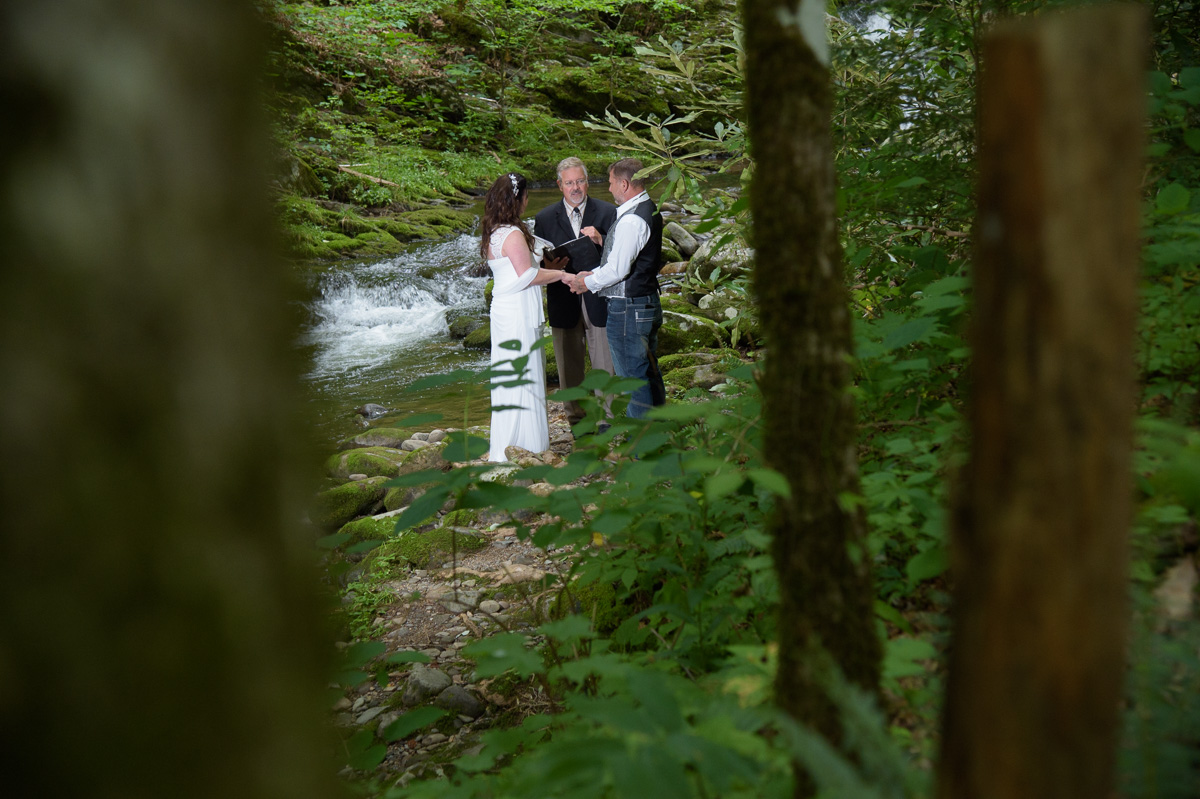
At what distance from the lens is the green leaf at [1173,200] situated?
6.37ft

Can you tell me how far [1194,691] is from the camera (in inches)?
40.6

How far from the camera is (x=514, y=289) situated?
5.90m

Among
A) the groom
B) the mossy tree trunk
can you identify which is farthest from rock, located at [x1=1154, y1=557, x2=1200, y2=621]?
the groom

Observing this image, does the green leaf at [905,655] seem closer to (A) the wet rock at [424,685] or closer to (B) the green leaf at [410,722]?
(B) the green leaf at [410,722]

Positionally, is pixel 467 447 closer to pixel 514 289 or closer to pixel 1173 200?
pixel 1173 200

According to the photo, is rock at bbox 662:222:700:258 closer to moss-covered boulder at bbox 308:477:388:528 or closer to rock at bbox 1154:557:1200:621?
moss-covered boulder at bbox 308:477:388:528

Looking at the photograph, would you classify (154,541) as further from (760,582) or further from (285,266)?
(760,582)

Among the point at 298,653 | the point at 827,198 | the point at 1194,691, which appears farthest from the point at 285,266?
the point at 1194,691

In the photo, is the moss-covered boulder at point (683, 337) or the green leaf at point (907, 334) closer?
the green leaf at point (907, 334)

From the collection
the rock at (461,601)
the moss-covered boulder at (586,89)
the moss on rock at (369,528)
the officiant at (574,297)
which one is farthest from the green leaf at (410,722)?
the moss-covered boulder at (586,89)

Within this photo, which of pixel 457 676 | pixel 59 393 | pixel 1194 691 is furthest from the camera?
pixel 457 676

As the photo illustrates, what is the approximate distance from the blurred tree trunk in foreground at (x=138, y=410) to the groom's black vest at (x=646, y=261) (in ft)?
15.6

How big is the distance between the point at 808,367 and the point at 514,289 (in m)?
4.97

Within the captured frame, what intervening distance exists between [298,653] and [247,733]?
0.28 ft
